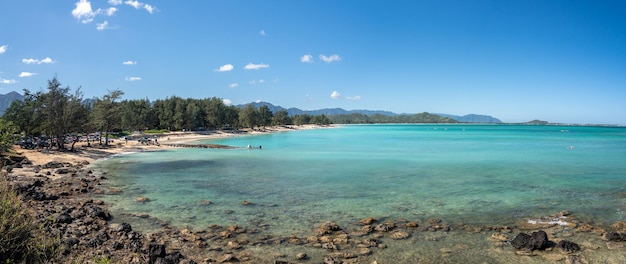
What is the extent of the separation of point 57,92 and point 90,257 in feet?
145

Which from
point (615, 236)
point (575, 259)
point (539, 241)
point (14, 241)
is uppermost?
point (14, 241)

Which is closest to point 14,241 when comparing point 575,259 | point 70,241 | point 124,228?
point 70,241

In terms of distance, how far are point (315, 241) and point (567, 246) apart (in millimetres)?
9585

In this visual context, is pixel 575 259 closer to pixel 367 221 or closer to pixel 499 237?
pixel 499 237

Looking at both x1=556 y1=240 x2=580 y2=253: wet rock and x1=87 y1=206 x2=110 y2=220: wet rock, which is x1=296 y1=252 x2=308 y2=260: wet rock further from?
x1=87 y1=206 x2=110 y2=220: wet rock

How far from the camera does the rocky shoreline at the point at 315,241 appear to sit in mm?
12648

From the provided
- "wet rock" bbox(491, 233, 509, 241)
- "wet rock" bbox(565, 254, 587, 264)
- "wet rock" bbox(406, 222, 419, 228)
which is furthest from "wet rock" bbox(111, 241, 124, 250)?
"wet rock" bbox(565, 254, 587, 264)

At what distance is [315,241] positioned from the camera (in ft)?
47.5

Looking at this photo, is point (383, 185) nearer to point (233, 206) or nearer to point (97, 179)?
point (233, 206)

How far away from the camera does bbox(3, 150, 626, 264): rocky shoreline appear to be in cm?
1265

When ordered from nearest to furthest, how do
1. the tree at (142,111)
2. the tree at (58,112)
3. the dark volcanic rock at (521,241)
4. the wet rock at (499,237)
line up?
the dark volcanic rock at (521,241), the wet rock at (499,237), the tree at (58,112), the tree at (142,111)

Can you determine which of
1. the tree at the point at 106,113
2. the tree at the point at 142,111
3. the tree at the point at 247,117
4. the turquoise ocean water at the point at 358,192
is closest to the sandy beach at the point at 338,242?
the turquoise ocean water at the point at 358,192

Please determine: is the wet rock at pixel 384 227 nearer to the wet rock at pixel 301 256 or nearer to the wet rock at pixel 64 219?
the wet rock at pixel 301 256

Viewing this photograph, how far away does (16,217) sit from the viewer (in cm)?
786
